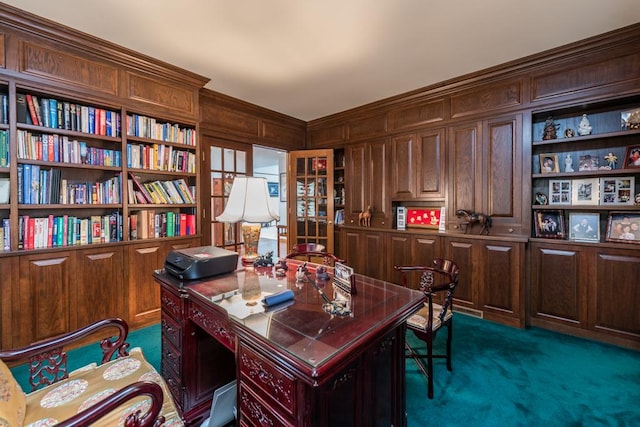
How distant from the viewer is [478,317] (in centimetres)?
298

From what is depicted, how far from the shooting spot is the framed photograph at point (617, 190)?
97.0 inches

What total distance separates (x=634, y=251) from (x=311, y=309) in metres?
2.86

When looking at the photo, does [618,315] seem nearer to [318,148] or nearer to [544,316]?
[544,316]

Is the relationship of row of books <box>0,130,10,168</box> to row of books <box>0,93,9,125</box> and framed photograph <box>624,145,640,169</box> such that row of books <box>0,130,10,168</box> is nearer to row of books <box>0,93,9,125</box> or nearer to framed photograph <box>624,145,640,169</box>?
row of books <box>0,93,9,125</box>

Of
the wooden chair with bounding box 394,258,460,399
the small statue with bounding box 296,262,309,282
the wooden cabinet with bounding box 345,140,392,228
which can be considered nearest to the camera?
the small statue with bounding box 296,262,309,282

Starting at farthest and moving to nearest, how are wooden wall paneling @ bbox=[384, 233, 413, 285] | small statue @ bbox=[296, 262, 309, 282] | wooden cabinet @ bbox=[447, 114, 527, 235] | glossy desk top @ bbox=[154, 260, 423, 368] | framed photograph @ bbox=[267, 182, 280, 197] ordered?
framed photograph @ bbox=[267, 182, 280, 197]
wooden wall paneling @ bbox=[384, 233, 413, 285]
wooden cabinet @ bbox=[447, 114, 527, 235]
small statue @ bbox=[296, 262, 309, 282]
glossy desk top @ bbox=[154, 260, 423, 368]

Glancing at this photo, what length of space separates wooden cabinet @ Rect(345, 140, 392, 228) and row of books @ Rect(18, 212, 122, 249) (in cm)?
288

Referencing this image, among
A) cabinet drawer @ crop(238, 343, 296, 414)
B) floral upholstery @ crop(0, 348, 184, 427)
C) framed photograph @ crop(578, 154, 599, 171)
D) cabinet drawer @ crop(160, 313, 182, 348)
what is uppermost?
framed photograph @ crop(578, 154, 599, 171)

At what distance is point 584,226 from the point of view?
2643 mm

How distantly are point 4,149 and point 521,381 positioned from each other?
415cm

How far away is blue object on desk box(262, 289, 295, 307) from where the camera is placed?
1.22 metres

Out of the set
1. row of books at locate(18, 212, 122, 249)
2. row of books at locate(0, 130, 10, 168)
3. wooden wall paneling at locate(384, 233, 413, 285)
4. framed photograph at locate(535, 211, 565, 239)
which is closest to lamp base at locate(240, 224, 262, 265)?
row of books at locate(18, 212, 122, 249)

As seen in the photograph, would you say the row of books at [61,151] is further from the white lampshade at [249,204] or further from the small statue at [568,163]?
the small statue at [568,163]

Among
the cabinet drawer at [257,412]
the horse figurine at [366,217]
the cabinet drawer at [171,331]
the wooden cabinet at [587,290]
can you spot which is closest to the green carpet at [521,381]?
the wooden cabinet at [587,290]
